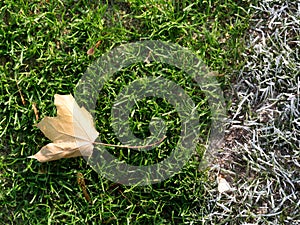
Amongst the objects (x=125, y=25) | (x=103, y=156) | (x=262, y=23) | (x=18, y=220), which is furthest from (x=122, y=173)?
(x=262, y=23)

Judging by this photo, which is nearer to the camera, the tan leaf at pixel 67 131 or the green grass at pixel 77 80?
the tan leaf at pixel 67 131

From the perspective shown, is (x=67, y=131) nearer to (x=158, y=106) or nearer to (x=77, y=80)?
(x=77, y=80)

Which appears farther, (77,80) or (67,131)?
(77,80)

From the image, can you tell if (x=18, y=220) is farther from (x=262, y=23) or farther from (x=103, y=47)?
(x=262, y=23)

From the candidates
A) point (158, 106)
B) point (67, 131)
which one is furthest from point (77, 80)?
point (158, 106)
